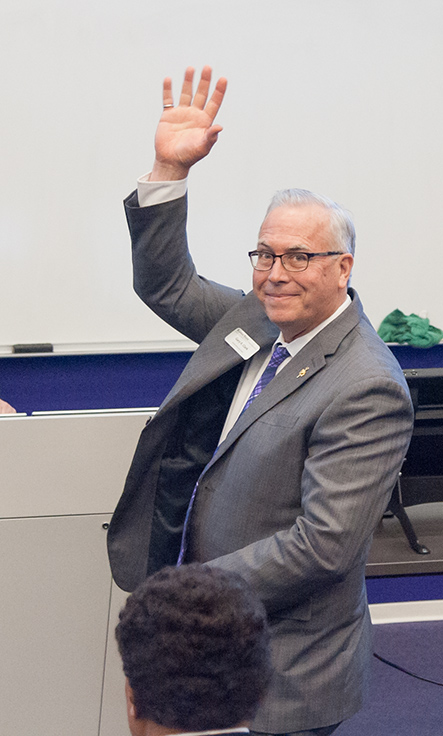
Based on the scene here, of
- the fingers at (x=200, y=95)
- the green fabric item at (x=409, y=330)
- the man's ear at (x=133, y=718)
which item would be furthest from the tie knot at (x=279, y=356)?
the green fabric item at (x=409, y=330)

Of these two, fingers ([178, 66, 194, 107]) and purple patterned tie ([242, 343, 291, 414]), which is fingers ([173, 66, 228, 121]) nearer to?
fingers ([178, 66, 194, 107])

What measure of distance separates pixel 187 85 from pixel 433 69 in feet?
7.66

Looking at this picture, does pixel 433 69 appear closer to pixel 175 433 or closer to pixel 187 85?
pixel 187 85

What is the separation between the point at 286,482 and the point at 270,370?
0.26 meters

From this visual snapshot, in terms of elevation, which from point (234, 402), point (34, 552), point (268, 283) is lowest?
point (34, 552)

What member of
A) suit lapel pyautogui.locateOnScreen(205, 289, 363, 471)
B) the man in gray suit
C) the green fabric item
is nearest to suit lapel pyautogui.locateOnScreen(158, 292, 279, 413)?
the man in gray suit

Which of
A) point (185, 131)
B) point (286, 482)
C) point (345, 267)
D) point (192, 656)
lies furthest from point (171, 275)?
point (192, 656)

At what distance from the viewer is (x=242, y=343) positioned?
147cm

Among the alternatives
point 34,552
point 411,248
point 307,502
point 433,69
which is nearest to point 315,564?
point 307,502

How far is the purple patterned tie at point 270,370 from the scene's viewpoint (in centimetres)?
140

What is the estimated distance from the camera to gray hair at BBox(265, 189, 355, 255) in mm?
1337

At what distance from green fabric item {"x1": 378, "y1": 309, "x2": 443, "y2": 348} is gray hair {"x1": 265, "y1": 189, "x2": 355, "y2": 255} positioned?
2164 mm

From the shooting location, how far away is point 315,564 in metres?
1.17

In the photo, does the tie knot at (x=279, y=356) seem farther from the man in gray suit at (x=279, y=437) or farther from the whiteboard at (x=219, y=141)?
the whiteboard at (x=219, y=141)
